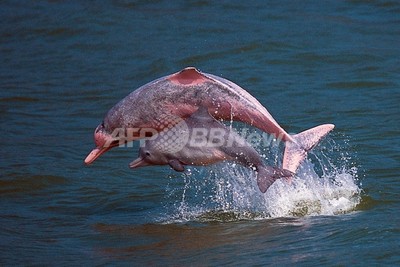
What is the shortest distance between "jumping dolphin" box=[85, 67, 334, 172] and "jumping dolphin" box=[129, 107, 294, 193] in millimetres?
112

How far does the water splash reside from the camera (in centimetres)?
1038

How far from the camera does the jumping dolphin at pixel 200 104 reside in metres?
9.44

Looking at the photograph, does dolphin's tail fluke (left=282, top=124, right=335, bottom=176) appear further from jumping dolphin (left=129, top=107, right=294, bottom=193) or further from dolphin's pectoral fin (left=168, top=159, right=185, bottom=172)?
dolphin's pectoral fin (left=168, top=159, right=185, bottom=172)

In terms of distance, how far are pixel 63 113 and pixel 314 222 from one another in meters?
6.37

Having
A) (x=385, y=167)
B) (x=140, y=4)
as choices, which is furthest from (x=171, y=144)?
(x=140, y=4)

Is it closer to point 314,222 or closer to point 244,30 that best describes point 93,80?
point 244,30

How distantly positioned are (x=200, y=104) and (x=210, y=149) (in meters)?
0.41

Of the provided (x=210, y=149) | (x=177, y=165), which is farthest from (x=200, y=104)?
(x=177, y=165)

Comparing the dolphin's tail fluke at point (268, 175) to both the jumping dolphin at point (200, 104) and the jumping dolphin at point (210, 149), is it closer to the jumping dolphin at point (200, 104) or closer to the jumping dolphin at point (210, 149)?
the jumping dolphin at point (210, 149)

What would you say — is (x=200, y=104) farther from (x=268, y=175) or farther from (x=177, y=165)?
(x=268, y=175)

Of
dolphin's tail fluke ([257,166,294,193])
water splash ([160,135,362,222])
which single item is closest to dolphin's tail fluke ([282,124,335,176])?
dolphin's tail fluke ([257,166,294,193])

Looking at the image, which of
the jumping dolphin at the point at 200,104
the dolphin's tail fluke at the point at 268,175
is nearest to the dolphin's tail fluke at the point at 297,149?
the jumping dolphin at the point at 200,104

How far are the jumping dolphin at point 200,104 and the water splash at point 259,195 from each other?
0.83m

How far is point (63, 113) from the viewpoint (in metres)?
15.4
